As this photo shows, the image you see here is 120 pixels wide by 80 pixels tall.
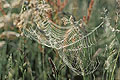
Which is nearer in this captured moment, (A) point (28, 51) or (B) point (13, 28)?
(A) point (28, 51)

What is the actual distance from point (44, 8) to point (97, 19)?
44.8 inches

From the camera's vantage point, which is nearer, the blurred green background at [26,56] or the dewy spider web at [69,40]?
the dewy spider web at [69,40]

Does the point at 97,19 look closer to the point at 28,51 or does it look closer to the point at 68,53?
the point at 28,51

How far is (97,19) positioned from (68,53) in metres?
1.10

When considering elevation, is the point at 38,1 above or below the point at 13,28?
above

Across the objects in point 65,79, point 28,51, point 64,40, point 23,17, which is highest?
point 23,17

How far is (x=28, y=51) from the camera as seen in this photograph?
2266mm

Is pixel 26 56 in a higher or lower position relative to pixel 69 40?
lower

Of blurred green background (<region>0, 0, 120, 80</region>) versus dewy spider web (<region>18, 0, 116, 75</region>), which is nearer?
dewy spider web (<region>18, 0, 116, 75</region>)

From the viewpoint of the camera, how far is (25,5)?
176 centimetres

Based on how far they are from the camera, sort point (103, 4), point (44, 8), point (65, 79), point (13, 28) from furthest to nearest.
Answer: point (103, 4) < point (13, 28) < point (65, 79) < point (44, 8)

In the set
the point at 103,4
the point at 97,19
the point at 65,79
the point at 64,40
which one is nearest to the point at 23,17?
the point at 64,40

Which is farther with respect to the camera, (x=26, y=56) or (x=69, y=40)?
(x=26, y=56)

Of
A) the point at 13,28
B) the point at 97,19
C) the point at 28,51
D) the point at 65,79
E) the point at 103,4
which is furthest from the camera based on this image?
the point at 103,4
